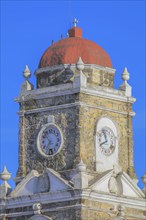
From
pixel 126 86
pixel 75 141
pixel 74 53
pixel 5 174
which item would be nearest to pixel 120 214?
pixel 75 141

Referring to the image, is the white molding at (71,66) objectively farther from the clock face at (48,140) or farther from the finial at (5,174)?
the finial at (5,174)

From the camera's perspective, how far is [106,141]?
7125 cm

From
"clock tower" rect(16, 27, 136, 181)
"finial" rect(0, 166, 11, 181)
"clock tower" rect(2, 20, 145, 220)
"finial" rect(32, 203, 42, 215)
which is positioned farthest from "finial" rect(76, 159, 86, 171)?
"finial" rect(0, 166, 11, 181)

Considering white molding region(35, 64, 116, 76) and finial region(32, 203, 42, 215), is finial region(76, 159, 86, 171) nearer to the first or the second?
finial region(32, 203, 42, 215)

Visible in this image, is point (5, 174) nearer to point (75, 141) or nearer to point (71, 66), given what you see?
point (75, 141)

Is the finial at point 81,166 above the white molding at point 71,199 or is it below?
above

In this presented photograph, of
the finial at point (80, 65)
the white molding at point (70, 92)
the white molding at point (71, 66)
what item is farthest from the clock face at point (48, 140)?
the finial at point (80, 65)

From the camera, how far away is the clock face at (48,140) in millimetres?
70812

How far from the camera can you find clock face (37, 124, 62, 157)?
7081cm

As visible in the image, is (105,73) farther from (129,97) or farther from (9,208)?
(9,208)

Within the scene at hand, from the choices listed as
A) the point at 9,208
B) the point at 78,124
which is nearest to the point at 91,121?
the point at 78,124

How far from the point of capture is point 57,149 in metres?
70.6

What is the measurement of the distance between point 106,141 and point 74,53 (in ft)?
14.4

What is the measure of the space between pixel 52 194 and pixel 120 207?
3.20m
